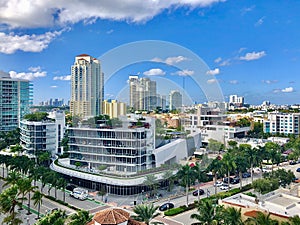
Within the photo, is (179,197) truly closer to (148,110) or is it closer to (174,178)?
(174,178)

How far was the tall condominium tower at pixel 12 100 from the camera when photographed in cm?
3139

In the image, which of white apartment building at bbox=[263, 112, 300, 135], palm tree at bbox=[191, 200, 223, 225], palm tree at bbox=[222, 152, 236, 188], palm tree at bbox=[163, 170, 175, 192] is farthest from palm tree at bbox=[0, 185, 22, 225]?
white apartment building at bbox=[263, 112, 300, 135]

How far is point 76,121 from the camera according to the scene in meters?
15.5

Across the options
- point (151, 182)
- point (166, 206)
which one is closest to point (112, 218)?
point (166, 206)

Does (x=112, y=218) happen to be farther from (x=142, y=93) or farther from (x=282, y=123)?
(x=282, y=123)

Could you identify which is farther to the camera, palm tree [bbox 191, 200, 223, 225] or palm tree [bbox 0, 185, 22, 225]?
palm tree [bbox 0, 185, 22, 225]

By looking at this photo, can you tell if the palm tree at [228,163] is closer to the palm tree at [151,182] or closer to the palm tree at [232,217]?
the palm tree at [151,182]

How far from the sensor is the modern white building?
2053cm

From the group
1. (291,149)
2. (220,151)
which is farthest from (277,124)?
(220,151)

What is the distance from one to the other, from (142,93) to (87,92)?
13.9ft

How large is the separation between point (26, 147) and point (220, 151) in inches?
529

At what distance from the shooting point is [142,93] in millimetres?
15086

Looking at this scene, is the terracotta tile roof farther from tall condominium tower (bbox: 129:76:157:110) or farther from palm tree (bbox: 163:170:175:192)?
tall condominium tower (bbox: 129:76:157:110)

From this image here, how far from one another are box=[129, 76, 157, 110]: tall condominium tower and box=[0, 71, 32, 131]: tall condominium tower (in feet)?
70.6
